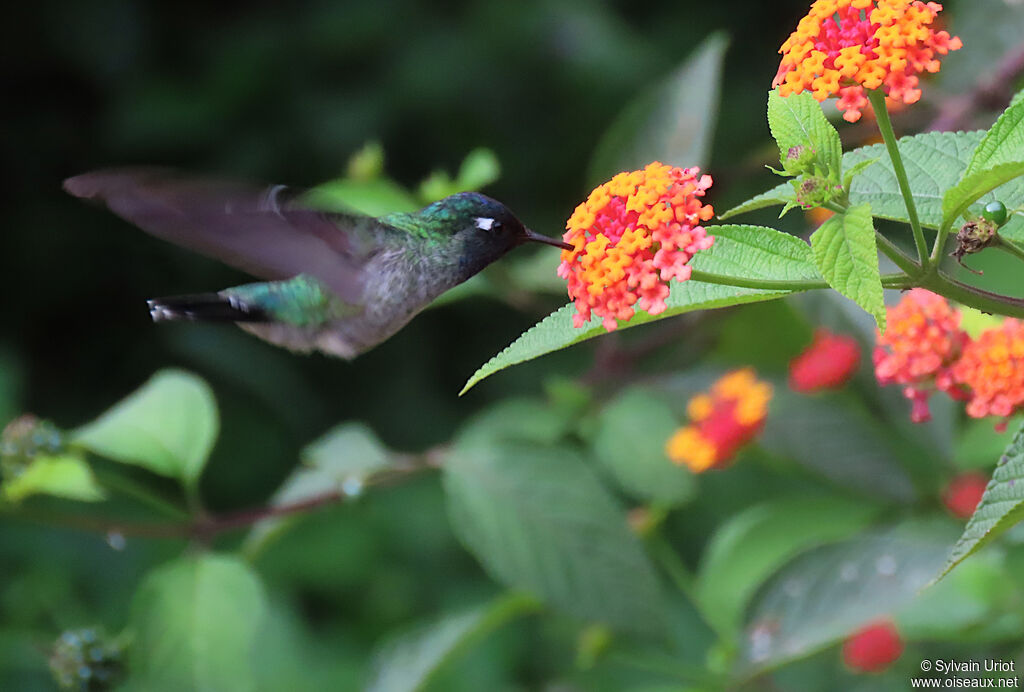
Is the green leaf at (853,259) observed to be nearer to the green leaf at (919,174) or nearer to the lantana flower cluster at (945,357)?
the green leaf at (919,174)

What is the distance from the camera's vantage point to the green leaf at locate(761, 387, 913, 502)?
2141 mm

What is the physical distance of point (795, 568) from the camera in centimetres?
203

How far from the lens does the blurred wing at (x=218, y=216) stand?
1.36 meters

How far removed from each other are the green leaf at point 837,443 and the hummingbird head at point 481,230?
0.99 meters

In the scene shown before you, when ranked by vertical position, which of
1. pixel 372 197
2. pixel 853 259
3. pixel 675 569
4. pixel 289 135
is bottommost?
pixel 675 569

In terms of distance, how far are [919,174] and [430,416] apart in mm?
2760

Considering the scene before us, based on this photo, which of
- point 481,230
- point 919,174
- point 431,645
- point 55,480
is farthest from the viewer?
point 431,645

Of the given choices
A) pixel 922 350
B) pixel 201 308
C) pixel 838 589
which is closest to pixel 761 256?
pixel 922 350

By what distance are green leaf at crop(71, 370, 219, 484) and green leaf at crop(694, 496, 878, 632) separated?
A: 1078mm

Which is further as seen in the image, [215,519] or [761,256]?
[215,519]

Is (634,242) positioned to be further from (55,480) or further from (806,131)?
(55,480)

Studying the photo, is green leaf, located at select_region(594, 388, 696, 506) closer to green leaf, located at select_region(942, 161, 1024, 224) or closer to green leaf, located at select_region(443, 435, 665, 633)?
green leaf, located at select_region(443, 435, 665, 633)

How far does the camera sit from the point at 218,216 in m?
1.36

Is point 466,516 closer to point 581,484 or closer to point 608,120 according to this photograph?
point 581,484
